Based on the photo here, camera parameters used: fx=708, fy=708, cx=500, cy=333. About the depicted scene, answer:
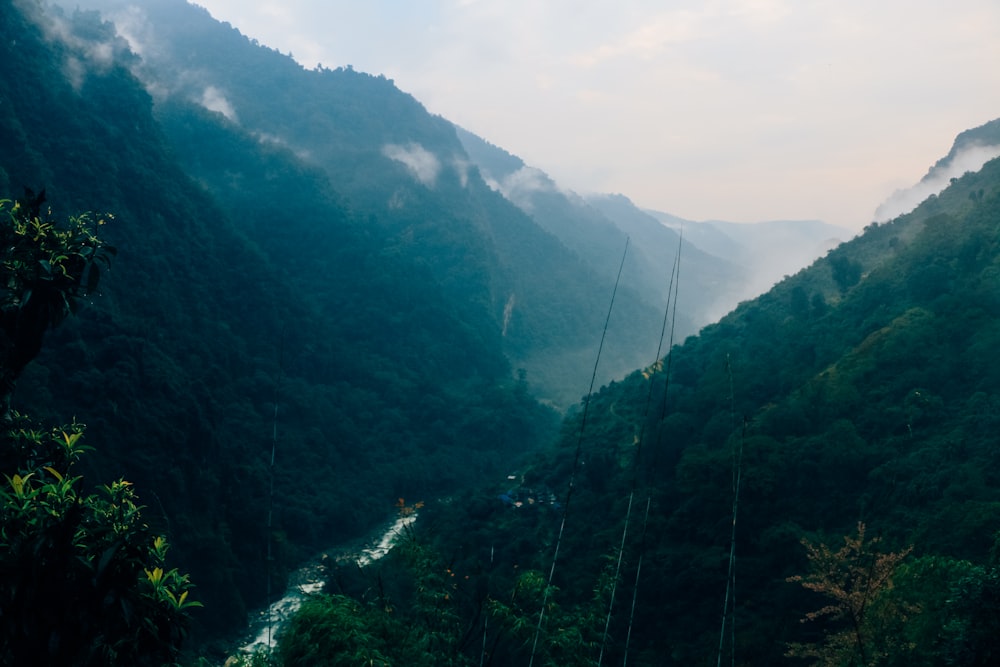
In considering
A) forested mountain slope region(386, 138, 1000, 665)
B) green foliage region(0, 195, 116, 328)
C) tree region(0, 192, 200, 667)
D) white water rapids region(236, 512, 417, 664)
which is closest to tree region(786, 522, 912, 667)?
forested mountain slope region(386, 138, 1000, 665)

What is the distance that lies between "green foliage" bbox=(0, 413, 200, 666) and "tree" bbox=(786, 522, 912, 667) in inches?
476

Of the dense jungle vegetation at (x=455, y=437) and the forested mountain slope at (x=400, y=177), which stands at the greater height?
the forested mountain slope at (x=400, y=177)

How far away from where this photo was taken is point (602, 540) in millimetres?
28047

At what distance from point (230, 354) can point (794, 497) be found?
36556 millimetres

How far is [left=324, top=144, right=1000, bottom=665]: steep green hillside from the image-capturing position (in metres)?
13.2

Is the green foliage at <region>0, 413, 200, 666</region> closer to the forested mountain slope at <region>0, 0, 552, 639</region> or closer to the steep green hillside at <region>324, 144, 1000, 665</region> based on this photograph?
the steep green hillside at <region>324, 144, 1000, 665</region>

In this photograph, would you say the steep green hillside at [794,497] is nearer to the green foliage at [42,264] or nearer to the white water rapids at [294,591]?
the white water rapids at [294,591]

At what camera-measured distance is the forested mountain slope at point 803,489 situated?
537 inches

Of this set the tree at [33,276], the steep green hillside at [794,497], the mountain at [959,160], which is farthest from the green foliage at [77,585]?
the mountain at [959,160]

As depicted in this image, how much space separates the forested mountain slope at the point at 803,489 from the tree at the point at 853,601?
2.7 inches

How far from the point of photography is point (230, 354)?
47500mm

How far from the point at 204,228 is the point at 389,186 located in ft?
148

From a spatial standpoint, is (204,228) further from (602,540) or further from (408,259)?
(602,540)

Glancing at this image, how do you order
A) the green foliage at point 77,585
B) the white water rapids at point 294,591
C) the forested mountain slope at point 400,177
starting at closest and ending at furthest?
the green foliage at point 77,585 → the white water rapids at point 294,591 → the forested mountain slope at point 400,177
